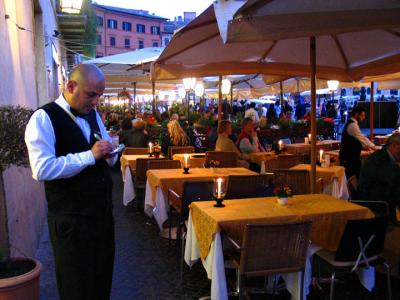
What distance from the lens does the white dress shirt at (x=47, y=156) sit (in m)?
2.67

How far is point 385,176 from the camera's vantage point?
205 inches

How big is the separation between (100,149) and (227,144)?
20.8 ft

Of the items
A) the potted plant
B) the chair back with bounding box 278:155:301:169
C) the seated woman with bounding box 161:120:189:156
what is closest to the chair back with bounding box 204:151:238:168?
the chair back with bounding box 278:155:301:169

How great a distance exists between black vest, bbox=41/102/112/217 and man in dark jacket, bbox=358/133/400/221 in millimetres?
3484

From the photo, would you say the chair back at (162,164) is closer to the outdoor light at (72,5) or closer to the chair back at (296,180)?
the chair back at (296,180)

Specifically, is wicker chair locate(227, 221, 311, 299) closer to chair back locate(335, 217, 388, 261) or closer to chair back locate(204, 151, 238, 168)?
chair back locate(335, 217, 388, 261)

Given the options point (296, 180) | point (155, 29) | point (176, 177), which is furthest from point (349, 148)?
point (155, 29)

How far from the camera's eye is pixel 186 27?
208 inches

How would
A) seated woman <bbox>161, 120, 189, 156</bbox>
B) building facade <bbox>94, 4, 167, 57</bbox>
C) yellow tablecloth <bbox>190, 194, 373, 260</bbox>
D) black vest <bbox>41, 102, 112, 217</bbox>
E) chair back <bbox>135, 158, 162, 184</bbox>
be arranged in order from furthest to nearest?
building facade <bbox>94, 4, 167, 57</bbox>
seated woman <bbox>161, 120, 189, 156</bbox>
chair back <bbox>135, 158, 162, 184</bbox>
yellow tablecloth <bbox>190, 194, 373, 260</bbox>
black vest <bbox>41, 102, 112, 217</bbox>

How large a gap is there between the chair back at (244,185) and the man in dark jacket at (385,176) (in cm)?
122

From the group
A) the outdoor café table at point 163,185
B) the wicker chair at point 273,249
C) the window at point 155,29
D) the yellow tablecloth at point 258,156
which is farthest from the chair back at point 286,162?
the window at point 155,29

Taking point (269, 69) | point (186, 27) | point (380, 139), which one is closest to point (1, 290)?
point (186, 27)

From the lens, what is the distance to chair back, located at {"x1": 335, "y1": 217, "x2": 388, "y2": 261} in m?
3.92

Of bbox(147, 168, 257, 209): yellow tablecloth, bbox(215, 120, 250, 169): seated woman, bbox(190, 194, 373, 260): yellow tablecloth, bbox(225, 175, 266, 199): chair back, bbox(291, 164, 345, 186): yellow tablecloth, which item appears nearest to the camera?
bbox(190, 194, 373, 260): yellow tablecloth
